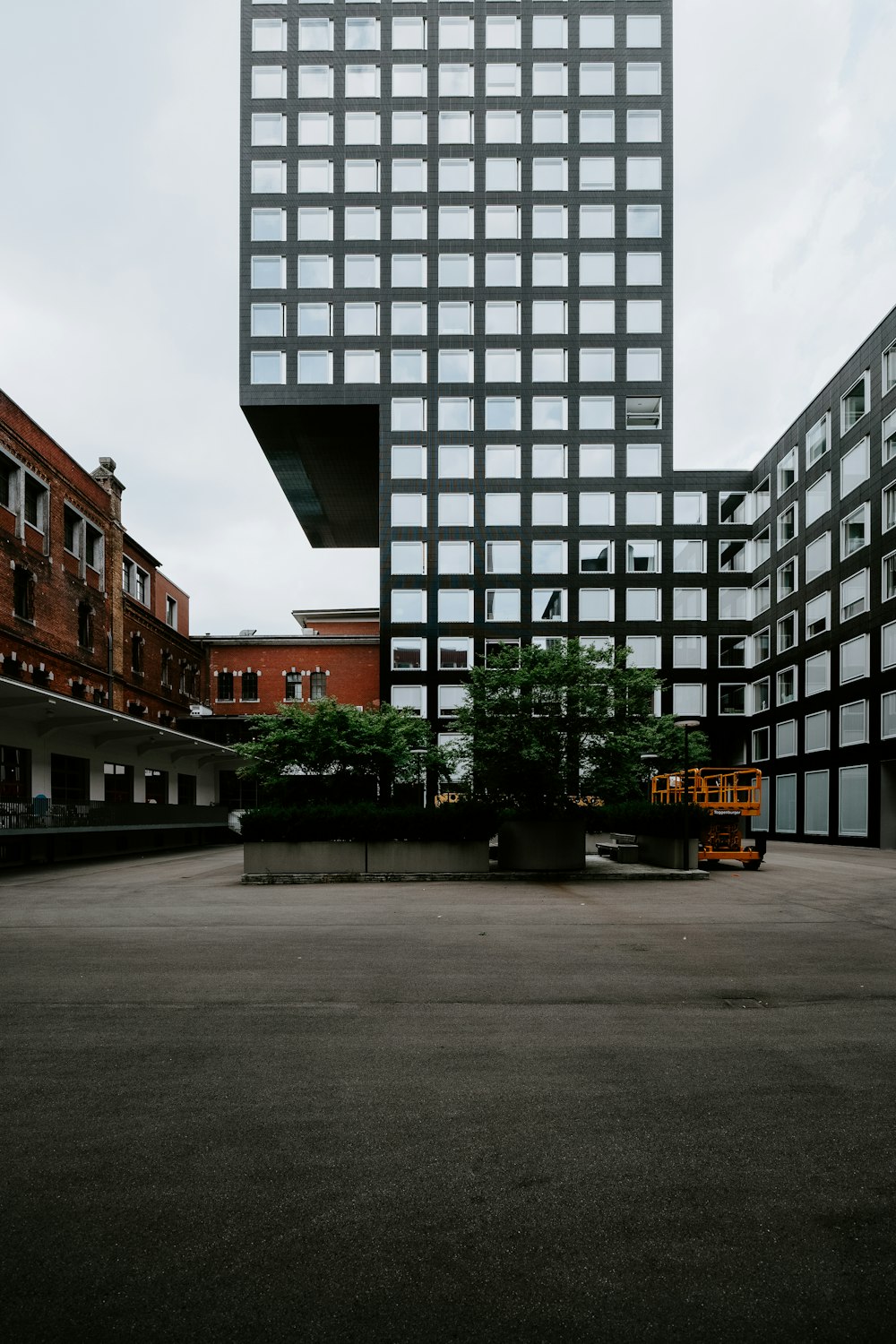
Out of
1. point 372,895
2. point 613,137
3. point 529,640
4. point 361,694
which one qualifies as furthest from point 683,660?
point 372,895

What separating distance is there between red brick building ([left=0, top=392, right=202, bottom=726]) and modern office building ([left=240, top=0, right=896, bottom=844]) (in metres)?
12.8

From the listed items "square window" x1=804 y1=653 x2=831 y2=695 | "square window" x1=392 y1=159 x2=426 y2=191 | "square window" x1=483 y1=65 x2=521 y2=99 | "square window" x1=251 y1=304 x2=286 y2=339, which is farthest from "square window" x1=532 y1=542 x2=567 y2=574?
"square window" x1=483 y1=65 x2=521 y2=99

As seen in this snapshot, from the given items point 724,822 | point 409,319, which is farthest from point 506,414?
point 724,822

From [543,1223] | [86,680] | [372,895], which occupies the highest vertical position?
[86,680]

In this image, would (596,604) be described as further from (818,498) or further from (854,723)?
(854,723)

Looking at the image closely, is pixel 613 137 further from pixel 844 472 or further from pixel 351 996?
pixel 351 996

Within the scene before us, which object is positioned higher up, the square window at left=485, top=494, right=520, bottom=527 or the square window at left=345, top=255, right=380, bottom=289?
the square window at left=345, top=255, right=380, bottom=289

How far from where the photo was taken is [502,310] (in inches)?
2154

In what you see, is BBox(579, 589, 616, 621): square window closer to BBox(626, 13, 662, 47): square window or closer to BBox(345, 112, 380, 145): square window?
BBox(345, 112, 380, 145): square window

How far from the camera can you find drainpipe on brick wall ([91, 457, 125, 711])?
42.3 meters

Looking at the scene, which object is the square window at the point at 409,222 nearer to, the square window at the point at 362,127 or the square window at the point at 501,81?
the square window at the point at 362,127

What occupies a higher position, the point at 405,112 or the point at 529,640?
the point at 405,112

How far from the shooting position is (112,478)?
143 feet

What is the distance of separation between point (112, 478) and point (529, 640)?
961 inches
